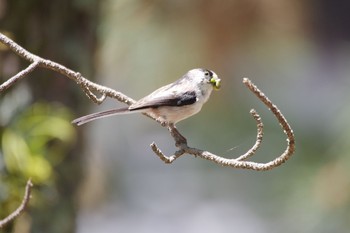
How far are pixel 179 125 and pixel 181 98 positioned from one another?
5947 mm

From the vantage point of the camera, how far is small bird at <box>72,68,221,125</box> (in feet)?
7.38

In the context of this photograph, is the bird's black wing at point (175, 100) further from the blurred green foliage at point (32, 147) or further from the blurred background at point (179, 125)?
the blurred background at point (179, 125)

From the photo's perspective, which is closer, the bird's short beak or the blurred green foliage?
the bird's short beak

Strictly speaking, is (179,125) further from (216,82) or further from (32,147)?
(216,82)

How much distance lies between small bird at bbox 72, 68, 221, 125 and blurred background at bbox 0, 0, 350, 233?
0.89 meters

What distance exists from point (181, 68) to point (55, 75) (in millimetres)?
2532

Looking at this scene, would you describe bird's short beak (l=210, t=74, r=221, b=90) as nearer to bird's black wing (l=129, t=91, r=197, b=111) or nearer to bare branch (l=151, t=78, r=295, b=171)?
bird's black wing (l=129, t=91, r=197, b=111)

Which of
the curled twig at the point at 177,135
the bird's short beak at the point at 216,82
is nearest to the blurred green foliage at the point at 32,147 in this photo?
the bird's short beak at the point at 216,82

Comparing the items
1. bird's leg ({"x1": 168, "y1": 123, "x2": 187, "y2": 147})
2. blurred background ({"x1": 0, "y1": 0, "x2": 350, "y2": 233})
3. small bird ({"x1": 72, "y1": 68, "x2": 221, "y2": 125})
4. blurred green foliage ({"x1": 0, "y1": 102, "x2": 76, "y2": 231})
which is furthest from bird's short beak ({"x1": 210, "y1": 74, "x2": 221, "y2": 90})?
blurred background ({"x1": 0, "y1": 0, "x2": 350, "y2": 233})

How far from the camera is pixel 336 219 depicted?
4.22 metres

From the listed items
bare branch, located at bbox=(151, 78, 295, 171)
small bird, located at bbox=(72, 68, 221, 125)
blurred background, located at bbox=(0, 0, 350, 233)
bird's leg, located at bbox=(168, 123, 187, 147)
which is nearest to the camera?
bare branch, located at bbox=(151, 78, 295, 171)

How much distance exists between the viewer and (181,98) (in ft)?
7.82

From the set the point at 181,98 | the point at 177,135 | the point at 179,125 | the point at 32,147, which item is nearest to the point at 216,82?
the point at 181,98

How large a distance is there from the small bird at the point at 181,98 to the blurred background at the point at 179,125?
0.89 meters
